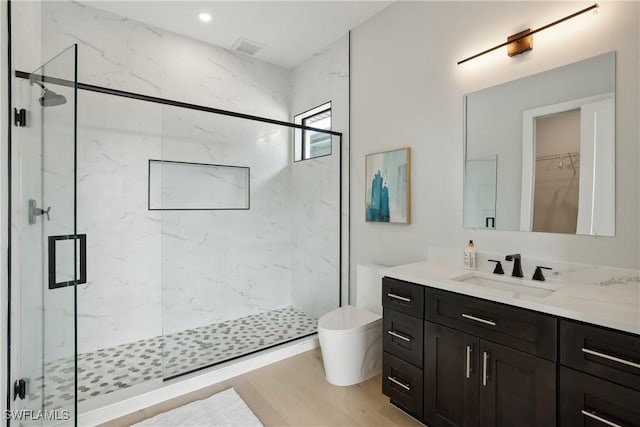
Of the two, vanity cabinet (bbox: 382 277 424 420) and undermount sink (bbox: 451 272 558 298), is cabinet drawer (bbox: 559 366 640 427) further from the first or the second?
vanity cabinet (bbox: 382 277 424 420)

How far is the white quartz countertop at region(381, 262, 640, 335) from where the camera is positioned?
1.14 metres

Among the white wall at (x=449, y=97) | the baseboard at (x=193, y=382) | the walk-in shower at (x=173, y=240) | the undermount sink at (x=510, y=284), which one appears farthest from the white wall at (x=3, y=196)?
the white wall at (x=449, y=97)

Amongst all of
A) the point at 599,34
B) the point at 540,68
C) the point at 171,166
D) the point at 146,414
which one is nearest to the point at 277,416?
the point at 146,414

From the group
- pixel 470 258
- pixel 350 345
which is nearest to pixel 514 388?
pixel 470 258

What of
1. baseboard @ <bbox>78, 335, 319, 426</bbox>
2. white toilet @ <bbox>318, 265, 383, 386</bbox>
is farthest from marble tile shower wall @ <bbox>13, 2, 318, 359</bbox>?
white toilet @ <bbox>318, 265, 383, 386</bbox>

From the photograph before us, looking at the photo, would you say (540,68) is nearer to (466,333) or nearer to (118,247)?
(466,333)

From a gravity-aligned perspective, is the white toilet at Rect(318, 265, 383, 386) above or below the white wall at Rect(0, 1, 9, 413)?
below

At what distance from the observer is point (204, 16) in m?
2.81

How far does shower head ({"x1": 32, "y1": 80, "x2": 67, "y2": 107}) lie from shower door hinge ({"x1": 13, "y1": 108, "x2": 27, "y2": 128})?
107 mm

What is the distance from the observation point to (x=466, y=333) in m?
1.54

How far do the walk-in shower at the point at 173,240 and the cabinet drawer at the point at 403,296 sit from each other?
126 centimetres

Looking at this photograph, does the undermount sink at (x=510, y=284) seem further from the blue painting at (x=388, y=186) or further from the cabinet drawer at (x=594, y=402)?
the blue painting at (x=388, y=186)

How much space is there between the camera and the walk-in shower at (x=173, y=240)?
1.57 meters

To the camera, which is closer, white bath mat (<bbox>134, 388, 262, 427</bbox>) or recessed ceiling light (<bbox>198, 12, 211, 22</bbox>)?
white bath mat (<bbox>134, 388, 262, 427</bbox>)
